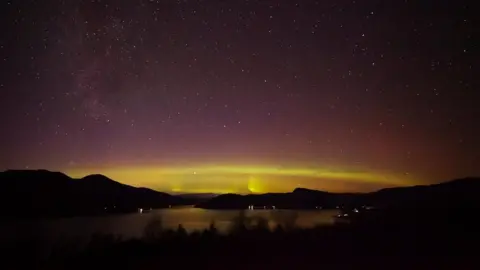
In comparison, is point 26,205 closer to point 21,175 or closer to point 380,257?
point 21,175

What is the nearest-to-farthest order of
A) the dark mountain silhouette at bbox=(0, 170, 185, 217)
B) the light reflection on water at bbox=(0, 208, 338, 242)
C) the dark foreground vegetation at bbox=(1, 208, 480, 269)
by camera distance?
the dark foreground vegetation at bbox=(1, 208, 480, 269) < the light reflection on water at bbox=(0, 208, 338, 242) < the dark mountain silhouette at bbox=(0, 170, 185, 217)

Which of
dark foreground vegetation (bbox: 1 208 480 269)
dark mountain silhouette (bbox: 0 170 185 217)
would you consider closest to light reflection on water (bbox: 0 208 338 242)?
dark foreground vegetation (bbox: 1 208 480 269)

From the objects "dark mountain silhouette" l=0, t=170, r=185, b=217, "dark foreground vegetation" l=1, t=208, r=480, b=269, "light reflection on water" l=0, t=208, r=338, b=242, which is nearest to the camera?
"dark foreground vegetation" l=1, t=208, r=480, b=269

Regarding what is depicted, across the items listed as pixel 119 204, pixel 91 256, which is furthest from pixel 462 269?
pixel 119 204

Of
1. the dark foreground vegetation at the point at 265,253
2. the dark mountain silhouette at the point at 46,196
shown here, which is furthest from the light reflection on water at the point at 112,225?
the dark mountain silhouette at the point at 46,196

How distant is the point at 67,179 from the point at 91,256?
16188cm

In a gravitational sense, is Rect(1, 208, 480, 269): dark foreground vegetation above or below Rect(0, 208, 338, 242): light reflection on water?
below

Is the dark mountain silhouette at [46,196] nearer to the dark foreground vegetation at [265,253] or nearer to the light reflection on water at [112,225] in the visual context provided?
the light reflection on water at [112,225]

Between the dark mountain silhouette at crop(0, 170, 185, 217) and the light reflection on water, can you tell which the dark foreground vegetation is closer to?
the light reflection on water

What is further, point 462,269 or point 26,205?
A: point 26,205

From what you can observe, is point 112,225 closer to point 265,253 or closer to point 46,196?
point 265,253

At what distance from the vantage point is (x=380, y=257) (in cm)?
1479

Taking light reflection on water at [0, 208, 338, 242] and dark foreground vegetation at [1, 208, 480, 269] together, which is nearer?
dark foreground vegetation at [1, 208, 480, 269]

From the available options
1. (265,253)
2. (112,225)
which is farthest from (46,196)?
(265,253)
